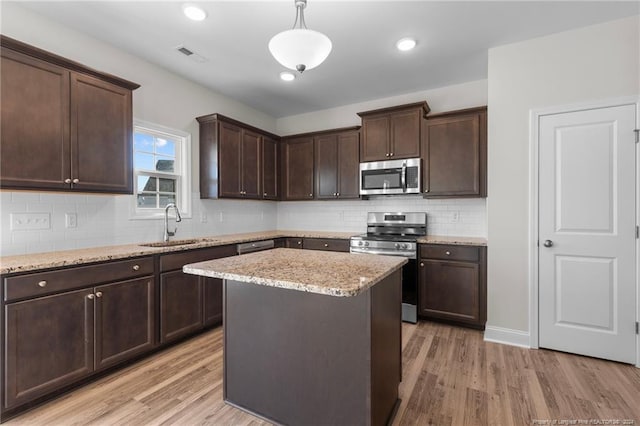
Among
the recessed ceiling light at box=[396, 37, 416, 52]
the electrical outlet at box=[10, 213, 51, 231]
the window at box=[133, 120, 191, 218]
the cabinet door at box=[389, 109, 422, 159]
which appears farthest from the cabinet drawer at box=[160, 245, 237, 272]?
the recessed ceiling light at box=[396, 37, 416, 52]

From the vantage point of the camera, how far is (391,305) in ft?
5.91

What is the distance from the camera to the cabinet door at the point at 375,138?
12.4 ft

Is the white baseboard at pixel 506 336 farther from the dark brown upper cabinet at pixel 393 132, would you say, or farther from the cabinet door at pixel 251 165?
the cabinet door at pixel 251 165

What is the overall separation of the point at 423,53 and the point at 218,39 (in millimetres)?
1938

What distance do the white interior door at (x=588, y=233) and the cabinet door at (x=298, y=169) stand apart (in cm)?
275

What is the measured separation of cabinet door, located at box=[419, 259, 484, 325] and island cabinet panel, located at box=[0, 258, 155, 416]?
2.68 meters

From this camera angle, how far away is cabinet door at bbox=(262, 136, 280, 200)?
14.0ft

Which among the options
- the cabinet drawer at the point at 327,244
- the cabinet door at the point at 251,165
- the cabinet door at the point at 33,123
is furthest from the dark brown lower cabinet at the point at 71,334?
the cabinet drawer at the point at 327,244

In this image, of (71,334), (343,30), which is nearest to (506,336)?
(343,30)

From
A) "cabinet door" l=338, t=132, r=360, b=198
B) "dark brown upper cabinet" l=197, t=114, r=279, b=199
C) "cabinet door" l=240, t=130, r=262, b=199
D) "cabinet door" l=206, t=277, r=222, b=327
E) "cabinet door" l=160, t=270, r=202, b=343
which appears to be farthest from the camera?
"cabinet door" l=338, t=132, r=360, b=198

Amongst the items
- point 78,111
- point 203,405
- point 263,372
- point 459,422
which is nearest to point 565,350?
point 459,422

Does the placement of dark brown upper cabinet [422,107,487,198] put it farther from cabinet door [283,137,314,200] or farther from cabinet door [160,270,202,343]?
cabinet door [160,270,202,343]

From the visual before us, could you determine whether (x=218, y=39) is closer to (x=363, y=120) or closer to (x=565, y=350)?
(x=363, y=120)

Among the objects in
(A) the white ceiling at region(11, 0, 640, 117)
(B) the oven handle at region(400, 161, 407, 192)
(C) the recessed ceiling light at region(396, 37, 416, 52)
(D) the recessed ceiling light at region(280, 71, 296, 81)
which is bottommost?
(B) the oven handle at region(400, 161, 407, 192)
